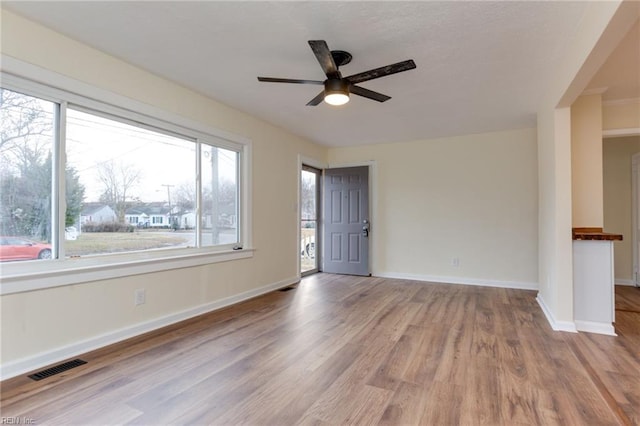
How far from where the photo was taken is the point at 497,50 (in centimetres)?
250

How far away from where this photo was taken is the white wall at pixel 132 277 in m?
2.14

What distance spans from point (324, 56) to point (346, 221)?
3.93m

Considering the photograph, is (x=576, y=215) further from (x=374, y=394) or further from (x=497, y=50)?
(x=374, y=394)

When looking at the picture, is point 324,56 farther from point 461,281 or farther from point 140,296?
point 461,281

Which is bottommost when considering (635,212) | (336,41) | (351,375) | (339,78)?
(351,375)

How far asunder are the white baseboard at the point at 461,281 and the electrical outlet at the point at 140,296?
3838 millimetres

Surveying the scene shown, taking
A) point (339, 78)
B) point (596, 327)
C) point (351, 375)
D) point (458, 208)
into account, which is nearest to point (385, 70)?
point (339, 78)

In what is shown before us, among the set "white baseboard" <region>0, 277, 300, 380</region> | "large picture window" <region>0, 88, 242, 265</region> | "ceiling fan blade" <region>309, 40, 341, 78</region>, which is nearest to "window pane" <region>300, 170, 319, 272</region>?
"large picture window" <region>0, 88, 242, 265</region>

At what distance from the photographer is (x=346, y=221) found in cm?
586

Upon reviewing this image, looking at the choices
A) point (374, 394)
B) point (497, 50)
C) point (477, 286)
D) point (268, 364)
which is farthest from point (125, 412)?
point (477, 286)

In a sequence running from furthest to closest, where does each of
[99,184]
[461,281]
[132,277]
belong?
[461,281] < [132,277] < [99,184]

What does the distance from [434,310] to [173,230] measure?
9.88 ft

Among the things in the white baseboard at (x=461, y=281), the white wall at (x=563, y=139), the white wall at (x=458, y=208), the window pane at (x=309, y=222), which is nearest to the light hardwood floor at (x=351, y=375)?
the white wall at (x=563, y=139)

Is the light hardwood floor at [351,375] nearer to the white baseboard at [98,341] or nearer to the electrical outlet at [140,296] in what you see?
the white baseboard at [98,341]
